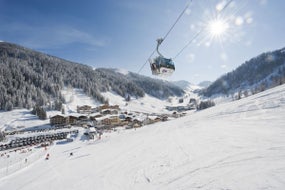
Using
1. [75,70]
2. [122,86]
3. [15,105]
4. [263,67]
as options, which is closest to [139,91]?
[122,86]

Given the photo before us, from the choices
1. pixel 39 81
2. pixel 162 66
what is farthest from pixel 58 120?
pixel 39 81

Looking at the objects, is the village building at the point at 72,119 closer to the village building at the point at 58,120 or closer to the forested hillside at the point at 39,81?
the village building at the point at 58,120

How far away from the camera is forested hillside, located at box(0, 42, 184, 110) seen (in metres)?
102

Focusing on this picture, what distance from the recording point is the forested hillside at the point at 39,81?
10200 centimetres

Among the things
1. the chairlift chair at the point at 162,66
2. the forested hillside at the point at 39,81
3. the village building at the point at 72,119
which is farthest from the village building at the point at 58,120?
the chairlift chair at the point at 162,66

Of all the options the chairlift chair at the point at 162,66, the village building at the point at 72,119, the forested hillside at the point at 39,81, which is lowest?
the village building at the point at 72,119

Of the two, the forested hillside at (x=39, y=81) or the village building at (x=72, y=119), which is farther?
the forested hillside at (x=39, y=81)

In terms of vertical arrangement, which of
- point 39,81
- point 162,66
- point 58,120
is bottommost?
point 58,120

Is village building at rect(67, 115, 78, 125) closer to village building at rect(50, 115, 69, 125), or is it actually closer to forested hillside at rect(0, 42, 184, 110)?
village building at rect(50, 115, 69, 125)

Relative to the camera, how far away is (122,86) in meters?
174

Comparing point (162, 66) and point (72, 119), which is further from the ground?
point (162, 66)

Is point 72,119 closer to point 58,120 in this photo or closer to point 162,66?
point 58,120

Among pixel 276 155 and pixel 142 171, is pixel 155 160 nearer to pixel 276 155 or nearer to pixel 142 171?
pixel 142 171

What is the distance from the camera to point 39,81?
5079 inches
